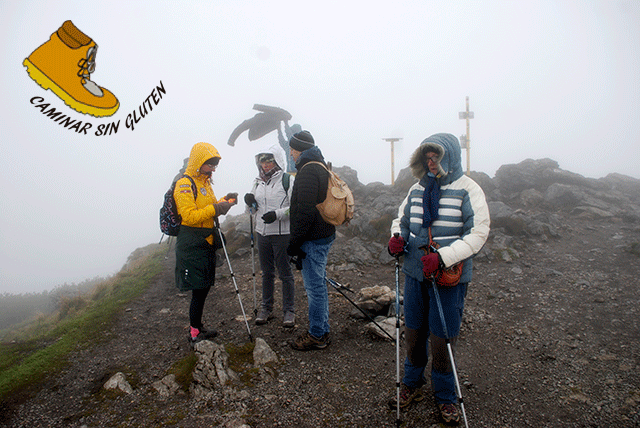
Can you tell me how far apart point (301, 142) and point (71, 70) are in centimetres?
409

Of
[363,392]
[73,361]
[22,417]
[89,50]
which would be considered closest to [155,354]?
[73,361]

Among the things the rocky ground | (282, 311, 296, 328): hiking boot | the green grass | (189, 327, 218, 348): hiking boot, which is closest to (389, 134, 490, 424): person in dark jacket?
the rocky ground

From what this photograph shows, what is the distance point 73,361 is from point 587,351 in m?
7.75

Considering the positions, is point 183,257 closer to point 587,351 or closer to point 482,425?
point 482,425

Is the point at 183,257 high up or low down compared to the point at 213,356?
up

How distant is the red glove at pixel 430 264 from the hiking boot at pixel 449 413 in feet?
4.89

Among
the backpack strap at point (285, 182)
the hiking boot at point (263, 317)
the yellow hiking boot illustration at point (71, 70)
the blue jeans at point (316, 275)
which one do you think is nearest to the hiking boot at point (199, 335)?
the hiking boot at point (263, 317)

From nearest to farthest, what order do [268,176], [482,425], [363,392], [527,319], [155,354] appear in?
[482,425] < [363,392] < [155,354] < [268,176] < [527,319]

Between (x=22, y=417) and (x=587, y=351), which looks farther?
(x=587, y=351)

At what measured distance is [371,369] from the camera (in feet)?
14.9

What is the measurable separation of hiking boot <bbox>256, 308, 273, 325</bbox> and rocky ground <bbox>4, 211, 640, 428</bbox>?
0.10m

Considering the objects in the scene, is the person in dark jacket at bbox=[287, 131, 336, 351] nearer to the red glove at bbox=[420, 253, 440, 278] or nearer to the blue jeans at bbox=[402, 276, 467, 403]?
the blue jeans at bbox=[402, 276, 467, 403]

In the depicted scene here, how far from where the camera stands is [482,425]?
11.4 feet

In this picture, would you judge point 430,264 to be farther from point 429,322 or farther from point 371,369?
point 371,369
